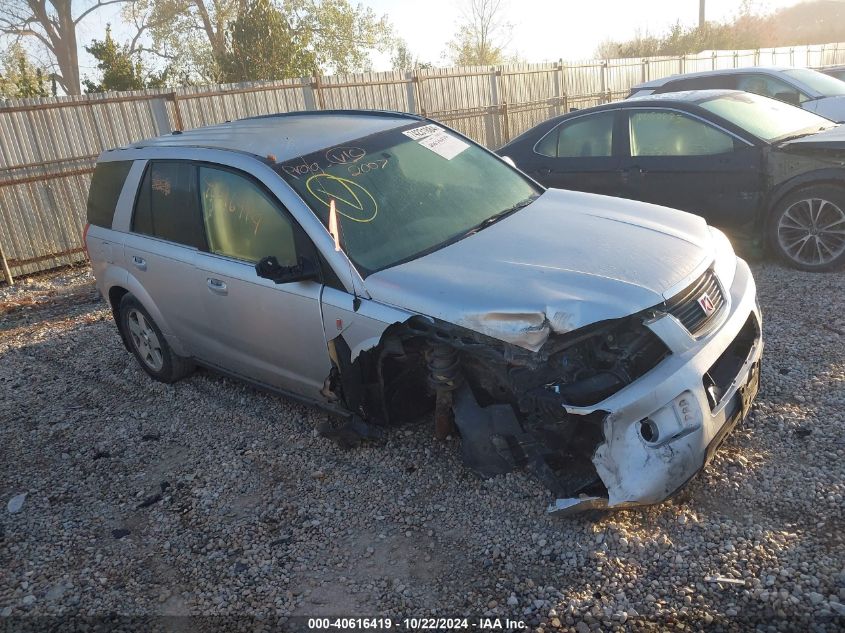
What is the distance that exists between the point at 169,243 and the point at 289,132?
1.10 m

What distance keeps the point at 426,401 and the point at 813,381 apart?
A: 2.31m

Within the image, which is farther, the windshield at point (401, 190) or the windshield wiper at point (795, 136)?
the windshield wiper at point (795, 136)

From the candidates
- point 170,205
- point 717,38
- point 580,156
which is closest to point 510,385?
point 170,205

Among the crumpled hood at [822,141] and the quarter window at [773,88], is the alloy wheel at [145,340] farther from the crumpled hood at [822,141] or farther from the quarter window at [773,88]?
the quarter window at [773,88]

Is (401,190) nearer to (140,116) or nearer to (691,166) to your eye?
(691,166)

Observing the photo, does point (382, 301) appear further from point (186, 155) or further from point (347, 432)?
point (186, 155)

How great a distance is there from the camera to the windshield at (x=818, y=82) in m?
9.26

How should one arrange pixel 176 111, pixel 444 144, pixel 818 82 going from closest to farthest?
1. pixel 444 144
2. pixel 818 82
3. pixel 176 111

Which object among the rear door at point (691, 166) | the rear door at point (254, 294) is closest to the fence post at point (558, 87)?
the rear door at point (691, 166)

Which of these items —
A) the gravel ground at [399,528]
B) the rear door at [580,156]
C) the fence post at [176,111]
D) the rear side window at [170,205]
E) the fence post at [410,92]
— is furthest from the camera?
the fence post at [410,92]

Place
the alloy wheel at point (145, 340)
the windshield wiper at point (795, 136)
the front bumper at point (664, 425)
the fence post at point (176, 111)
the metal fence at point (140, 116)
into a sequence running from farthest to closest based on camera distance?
1. the fence post at point (176, 111)
2. the metal fence at point (140, 116)
3. the windshield wiper at point (795, 136)
4. the alloy wheel at point (145, 340)
5. the front bumper at point (664, 425)

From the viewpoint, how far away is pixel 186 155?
14.4 ft

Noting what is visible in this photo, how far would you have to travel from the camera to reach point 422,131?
449 centimetres

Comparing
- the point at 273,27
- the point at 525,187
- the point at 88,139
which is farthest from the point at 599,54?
the point at 525,187
